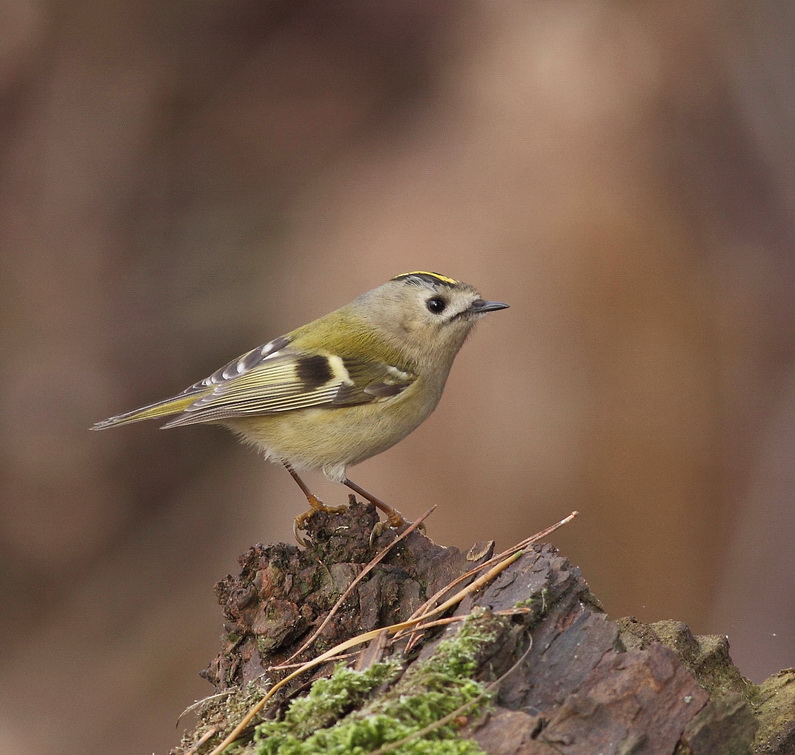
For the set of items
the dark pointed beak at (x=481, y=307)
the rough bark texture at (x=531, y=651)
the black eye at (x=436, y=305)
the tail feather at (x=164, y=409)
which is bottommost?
the rough bark texture at (x=531, y=651)

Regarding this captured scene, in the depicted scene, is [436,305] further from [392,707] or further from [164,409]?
[392,707]

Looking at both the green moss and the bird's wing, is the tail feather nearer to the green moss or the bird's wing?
the bird's wing

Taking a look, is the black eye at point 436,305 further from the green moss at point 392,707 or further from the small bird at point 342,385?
the green moss at point 392,707

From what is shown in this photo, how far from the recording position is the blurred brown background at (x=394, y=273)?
440cm

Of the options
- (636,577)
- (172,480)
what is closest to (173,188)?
(172,480)

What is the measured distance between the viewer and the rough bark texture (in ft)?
5.21

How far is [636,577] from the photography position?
4.50 m

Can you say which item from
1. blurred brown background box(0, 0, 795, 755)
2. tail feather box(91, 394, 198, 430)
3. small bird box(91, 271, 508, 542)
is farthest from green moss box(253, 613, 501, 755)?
blurred brown background box(0, 0, 795, 755)

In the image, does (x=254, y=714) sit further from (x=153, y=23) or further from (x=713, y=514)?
(x=153, y=23)

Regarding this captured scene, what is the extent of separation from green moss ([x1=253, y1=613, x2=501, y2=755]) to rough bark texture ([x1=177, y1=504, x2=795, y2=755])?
0.03m

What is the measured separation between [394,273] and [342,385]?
6.01 ft

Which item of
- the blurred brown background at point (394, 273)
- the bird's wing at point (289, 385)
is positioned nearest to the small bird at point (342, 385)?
the bird's wing at point (289, 385)

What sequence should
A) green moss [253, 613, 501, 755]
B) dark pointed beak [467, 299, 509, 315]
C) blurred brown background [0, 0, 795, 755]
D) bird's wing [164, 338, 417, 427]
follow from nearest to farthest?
green moss [253, 613, 501, 755] < bird's wing [164, 338, 417, 427] < dark pointed beak [467, 299, 509, 315] < blurred brown background [0, 0, 795, 755]

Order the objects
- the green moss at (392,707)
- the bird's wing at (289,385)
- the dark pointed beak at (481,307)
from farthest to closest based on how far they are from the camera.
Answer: the dark pointed beak at (481,307) < the bird's wing at (289,385) < the green moss at (392,707)
